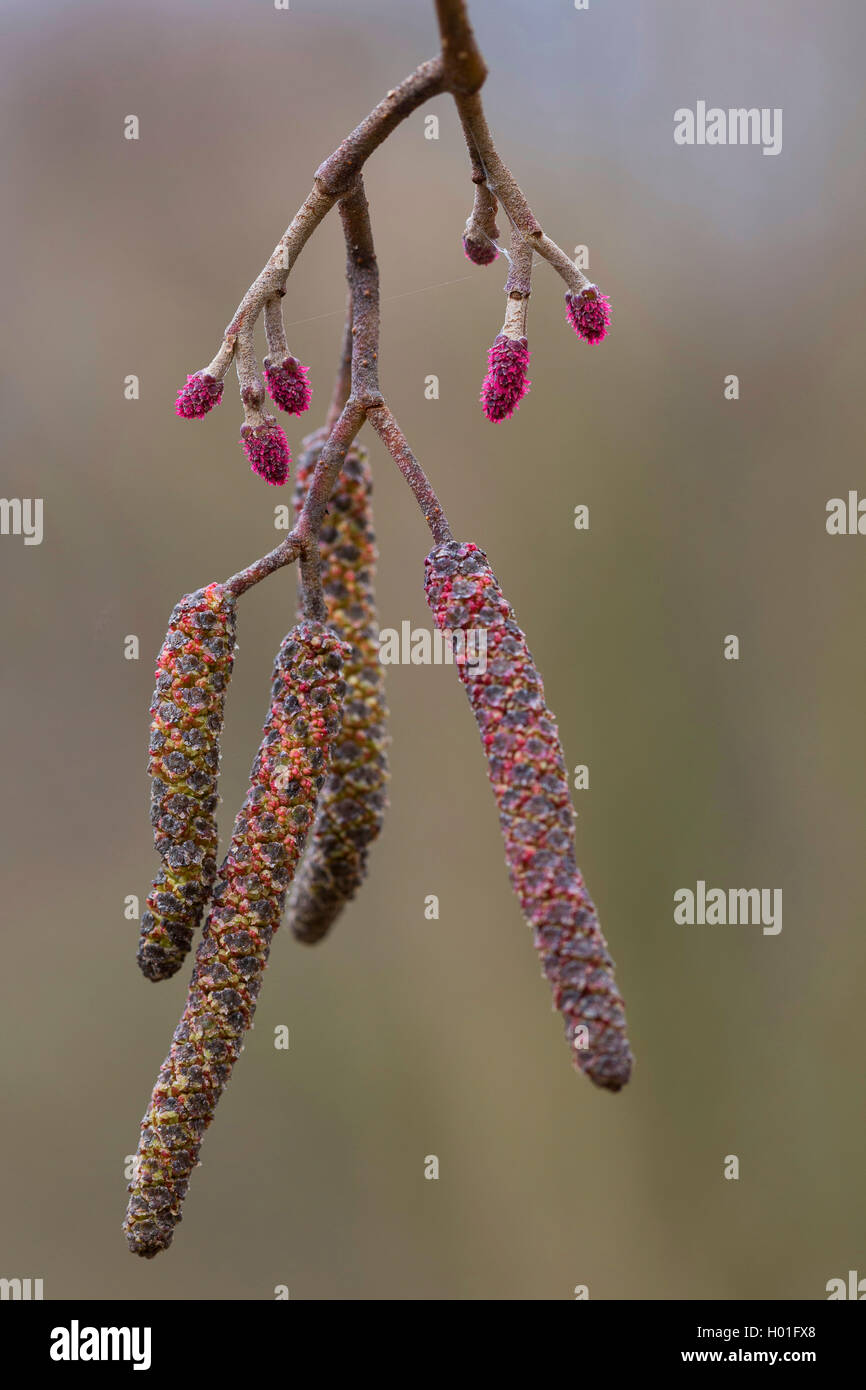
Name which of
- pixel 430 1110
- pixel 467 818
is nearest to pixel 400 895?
pixel 467 818

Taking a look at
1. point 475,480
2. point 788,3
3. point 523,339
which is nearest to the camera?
point 523,339

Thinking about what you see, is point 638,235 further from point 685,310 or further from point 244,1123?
point 244,1123

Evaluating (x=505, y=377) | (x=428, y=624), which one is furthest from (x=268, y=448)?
(x=428, y=624)

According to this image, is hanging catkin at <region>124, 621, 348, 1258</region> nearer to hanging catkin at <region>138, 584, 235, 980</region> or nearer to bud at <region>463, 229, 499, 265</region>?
hanging catkin at <region>138, 584, 235, 980</region>

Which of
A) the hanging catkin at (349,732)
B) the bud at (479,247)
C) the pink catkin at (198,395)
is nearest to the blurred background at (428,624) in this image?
the hanging catkin at (349,732)

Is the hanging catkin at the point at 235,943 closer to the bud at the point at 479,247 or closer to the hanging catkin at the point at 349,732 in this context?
the hanging catkin at the point at 349,732
